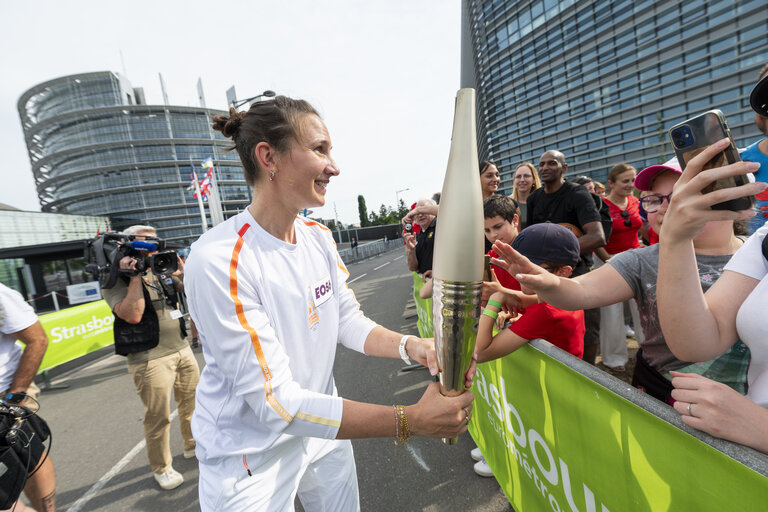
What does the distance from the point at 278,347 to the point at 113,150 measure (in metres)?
83.6

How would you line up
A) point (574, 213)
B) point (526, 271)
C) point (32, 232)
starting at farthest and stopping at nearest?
point (32, 232) → point (574, 213) → point (526, 271)

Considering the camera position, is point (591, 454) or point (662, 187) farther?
point (662, 187)

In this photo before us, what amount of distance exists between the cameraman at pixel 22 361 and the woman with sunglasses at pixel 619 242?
4.81 m

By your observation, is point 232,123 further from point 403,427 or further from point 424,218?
point 424,218

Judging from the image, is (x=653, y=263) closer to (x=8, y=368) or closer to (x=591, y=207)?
(x=591, y=207)

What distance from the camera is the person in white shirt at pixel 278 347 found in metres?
1.09

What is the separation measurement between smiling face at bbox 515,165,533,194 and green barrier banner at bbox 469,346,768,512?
3.24 metres

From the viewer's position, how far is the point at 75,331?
6.43m

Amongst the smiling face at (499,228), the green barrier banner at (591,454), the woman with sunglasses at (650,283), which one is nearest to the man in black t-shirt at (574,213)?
the smiling face at (499,228)

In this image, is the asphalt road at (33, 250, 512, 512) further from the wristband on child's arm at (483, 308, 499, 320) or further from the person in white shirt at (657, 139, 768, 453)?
the person in white shirt at (657, 139, 768, 453)

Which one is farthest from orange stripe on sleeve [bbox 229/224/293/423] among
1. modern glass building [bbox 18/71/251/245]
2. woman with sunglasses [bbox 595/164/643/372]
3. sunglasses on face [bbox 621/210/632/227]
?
modern glass building [bbox 18/71/251/245]

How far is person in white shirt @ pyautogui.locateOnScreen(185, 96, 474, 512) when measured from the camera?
109cm

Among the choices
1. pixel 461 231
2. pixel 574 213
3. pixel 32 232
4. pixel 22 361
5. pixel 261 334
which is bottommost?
pixel 22 361

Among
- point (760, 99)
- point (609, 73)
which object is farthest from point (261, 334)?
point (609, 73)
